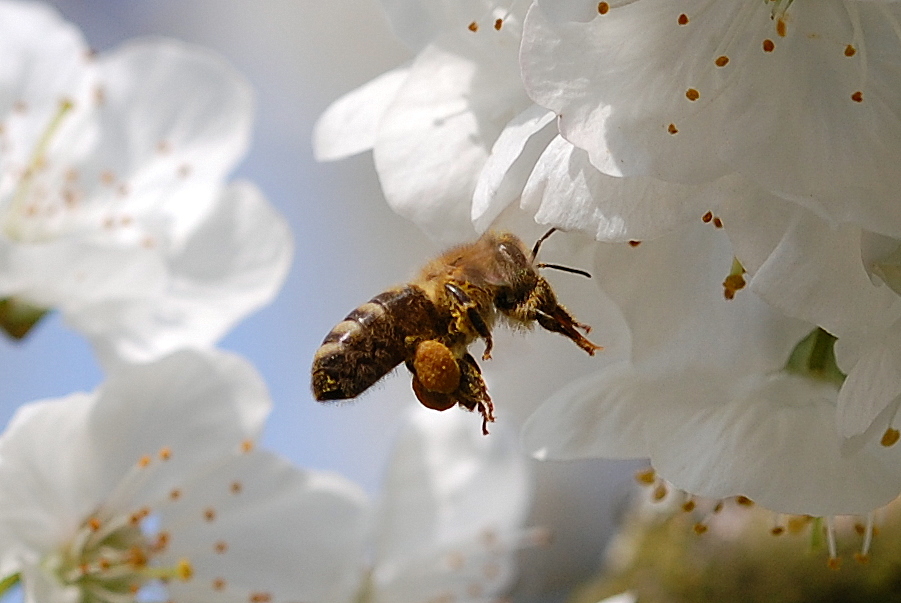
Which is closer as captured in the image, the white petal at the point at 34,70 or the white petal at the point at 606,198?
the white petal at the point at 606,198

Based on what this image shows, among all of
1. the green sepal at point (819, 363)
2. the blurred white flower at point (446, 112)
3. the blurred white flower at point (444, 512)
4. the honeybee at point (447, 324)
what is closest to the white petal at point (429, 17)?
the blurred white flower at point (446, 112)

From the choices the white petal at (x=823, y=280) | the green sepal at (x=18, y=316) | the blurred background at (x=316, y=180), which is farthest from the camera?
the blurred background at (x=316, y=180)

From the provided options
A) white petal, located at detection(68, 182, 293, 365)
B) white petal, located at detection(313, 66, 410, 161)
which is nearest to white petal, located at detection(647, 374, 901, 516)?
white petal, located at detection(313, 66, 410, 161)

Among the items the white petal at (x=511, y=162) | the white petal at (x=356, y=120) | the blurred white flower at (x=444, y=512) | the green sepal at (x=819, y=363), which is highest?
the white petal at (x=356, y=120)

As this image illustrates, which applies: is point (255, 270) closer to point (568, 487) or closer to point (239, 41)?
point (568, 487)

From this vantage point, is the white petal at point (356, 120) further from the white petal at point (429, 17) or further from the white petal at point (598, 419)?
the white petal at point (598, 419)

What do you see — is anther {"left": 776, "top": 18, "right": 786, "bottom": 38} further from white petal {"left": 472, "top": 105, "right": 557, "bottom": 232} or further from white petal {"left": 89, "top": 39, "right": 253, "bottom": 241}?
white petal {"left": 89, "top": 39, "right": 253, "bottom": 241}
